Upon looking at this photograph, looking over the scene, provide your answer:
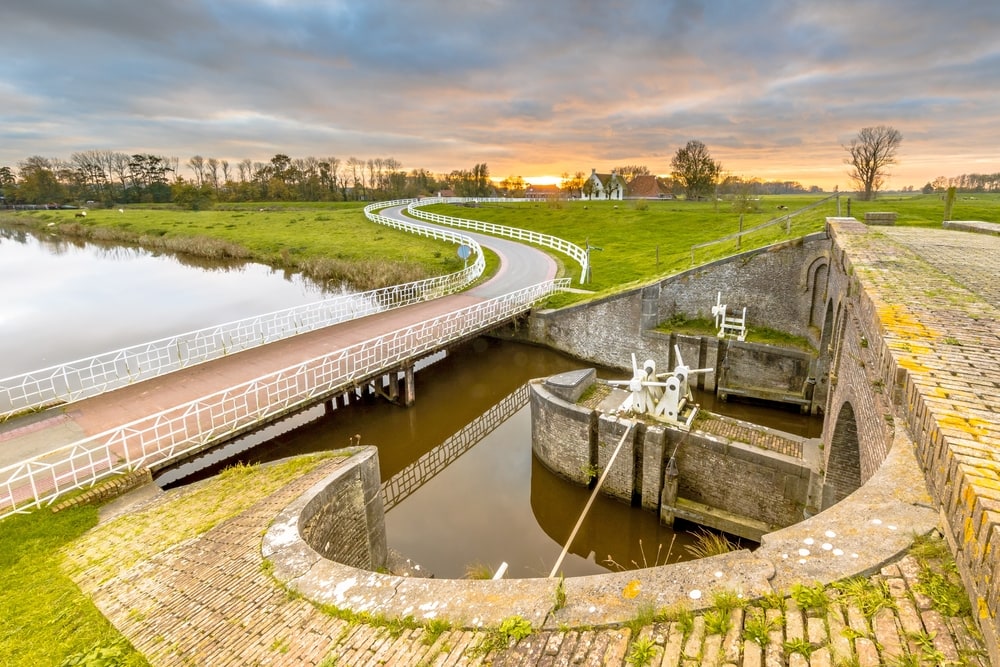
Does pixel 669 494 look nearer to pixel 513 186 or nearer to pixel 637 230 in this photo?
pixel 637 230

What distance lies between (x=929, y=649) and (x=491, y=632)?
120 inches

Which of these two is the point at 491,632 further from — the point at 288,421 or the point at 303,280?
the point at 303,280

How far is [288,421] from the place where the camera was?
1512 cm

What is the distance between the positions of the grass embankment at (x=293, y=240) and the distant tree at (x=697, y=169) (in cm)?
4438

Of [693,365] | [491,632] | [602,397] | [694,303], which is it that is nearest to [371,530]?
[491,632]

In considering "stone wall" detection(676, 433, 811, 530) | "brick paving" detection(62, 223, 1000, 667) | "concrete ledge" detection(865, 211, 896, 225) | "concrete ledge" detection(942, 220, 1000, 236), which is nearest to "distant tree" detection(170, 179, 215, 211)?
"brick paving" detection(62, 223, 1000, 667)

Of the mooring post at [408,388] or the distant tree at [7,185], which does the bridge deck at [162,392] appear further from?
the distant tree at [7,185]

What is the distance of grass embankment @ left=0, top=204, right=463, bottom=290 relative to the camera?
32.5m

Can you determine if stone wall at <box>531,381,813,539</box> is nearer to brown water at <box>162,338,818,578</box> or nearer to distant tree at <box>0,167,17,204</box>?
brown water at <box>162,338,818,578</box>

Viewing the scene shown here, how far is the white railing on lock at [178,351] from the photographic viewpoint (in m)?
12.7

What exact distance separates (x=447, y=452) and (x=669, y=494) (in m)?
6.22

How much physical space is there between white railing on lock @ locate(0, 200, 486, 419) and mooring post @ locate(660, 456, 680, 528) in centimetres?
1166

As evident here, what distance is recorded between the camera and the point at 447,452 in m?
14.2

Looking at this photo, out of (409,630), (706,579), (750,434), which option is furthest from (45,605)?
(750,434)
